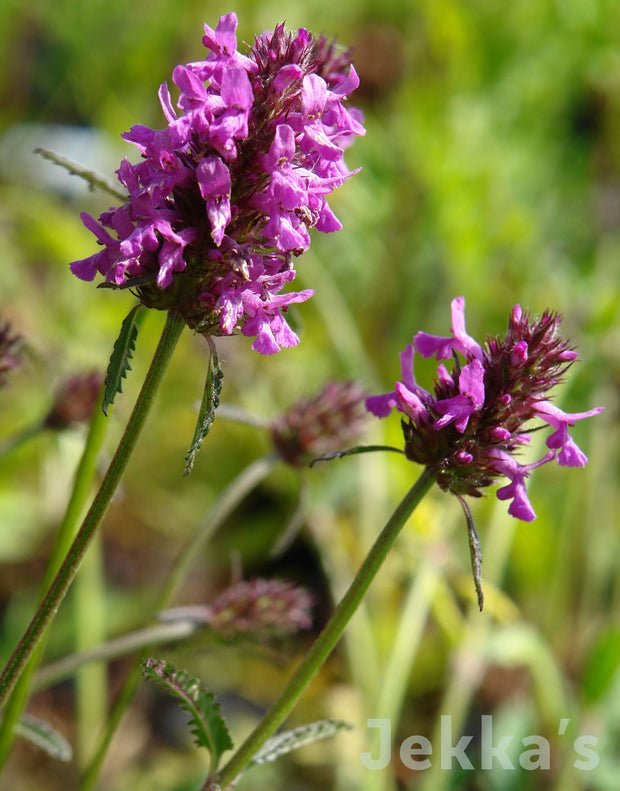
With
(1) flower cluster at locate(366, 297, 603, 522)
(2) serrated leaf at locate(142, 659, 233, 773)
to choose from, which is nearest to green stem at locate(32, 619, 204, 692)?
(2) serrated leaf at locate(142, 659, 233, 773)

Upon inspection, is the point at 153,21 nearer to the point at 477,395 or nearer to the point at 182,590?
the point at 182,590

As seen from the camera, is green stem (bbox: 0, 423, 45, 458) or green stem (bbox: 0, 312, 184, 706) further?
green stem (bbox: 0, 423, 45, 458)

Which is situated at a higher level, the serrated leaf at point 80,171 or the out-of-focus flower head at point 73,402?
the serrated leaf at point 80,171

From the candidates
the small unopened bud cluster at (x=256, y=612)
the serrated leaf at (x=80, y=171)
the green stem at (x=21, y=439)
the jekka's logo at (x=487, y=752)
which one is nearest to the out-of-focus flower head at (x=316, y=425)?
the small unopened bud cluster at (x=256, y=612)

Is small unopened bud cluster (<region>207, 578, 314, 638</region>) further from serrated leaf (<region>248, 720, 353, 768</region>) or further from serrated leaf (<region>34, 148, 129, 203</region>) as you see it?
serrated leaf (<region>34, 148, 129, 203</region>)

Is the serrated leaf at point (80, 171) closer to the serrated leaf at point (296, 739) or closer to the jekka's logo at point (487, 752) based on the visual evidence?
the serrated leaf at point (296, 739)

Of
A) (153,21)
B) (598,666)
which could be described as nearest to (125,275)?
(598,666)
